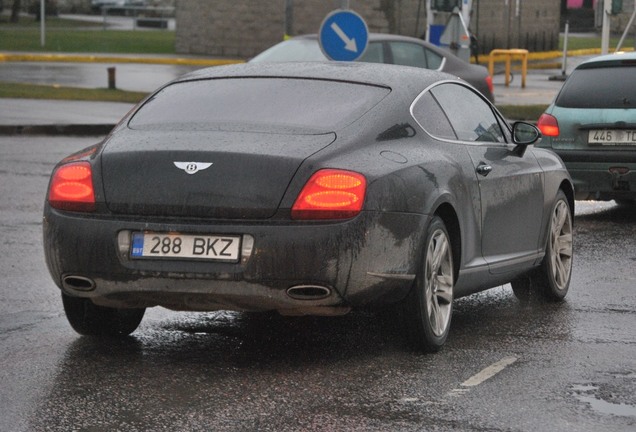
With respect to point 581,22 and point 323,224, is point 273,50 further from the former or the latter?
point 581,22

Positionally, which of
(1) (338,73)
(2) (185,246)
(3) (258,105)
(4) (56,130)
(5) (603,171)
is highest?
(1) (338,73)

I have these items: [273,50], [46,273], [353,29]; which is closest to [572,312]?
[46,273]

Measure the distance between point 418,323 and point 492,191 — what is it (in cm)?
127

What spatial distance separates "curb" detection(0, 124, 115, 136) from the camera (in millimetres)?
22047

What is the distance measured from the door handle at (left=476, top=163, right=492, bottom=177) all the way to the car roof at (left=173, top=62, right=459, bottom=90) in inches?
20.2

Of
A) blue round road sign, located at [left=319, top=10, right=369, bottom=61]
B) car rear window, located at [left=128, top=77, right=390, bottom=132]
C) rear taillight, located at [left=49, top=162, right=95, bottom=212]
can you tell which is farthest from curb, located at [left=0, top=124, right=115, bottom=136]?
rear taillight, located at [left=49, top=162, right=95, bottom=212]

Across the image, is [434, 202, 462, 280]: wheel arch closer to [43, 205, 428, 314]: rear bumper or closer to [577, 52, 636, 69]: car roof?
[43, 205, 428, 314]: rear bumper

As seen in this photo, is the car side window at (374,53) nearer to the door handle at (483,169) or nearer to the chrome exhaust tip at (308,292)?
the door handle at (483,169)

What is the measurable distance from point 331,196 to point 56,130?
52.5ft

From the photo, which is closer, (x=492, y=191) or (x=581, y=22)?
(x=492, y=191)

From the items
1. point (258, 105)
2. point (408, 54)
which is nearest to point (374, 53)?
point (408, 54)

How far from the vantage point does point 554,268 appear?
929cm

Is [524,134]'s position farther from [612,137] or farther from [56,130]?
[56,130]

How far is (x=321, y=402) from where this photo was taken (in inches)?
251
